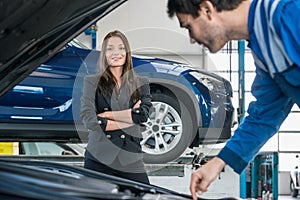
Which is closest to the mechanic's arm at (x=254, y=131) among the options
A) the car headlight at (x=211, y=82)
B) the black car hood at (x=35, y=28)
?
the black car hood at (x=35, y=28)

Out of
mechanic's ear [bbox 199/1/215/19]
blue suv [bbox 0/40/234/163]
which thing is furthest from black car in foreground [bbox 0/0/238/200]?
blue suv [bbox 0/40/234/163]

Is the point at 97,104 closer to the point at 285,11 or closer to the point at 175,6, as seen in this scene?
the point at 175,6

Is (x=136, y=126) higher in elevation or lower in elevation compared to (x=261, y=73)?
lower

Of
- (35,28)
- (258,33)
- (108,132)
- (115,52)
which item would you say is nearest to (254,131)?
(258,33)

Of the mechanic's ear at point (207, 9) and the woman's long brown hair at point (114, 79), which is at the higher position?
the mechanic's ear at point (207, 9)

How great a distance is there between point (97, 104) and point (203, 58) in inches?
399

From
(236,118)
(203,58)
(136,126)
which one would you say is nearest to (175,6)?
(136,126)

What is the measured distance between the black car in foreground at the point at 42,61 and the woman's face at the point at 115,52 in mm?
1100

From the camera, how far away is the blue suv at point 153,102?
176 inches

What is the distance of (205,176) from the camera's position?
186cm

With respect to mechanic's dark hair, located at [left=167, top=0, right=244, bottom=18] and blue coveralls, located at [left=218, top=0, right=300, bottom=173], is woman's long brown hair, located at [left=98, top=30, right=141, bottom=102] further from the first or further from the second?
mechanic's dark hair, located at [left=167, top=0, right=244, bottom=18]

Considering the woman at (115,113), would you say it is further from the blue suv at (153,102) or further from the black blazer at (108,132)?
the blue suv at (153,102)

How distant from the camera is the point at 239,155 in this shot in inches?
74.6

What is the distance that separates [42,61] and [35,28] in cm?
35
